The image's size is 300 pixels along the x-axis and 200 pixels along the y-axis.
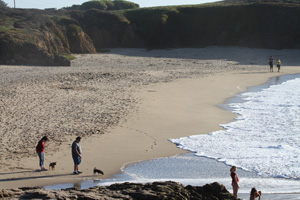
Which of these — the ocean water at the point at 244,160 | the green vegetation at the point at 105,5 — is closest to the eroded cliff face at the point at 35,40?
the ocean water at the point at 244,160

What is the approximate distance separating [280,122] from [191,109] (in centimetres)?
421

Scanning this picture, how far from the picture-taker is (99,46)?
54.9 m

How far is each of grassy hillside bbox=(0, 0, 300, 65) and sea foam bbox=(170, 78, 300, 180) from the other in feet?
99.6

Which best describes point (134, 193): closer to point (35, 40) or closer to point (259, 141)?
point (259, 141)

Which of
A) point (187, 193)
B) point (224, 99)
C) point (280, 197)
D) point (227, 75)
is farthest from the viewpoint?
point (227, 75)

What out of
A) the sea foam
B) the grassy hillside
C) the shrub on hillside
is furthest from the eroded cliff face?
the shrub on hillside

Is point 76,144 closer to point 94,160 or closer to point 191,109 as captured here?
point 94,160

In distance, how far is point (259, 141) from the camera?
1516 cm

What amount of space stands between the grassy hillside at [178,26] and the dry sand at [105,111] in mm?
13300

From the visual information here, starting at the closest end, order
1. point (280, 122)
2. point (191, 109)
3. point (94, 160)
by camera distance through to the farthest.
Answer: point (94, 160)
point (280, 122)
point (191, 109)

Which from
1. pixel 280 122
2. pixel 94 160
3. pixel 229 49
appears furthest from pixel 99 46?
pixel 94 160

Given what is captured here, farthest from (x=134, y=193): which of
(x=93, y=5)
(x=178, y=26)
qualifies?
(x=93, y=5)

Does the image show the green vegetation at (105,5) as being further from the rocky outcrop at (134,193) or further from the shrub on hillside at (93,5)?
the rocky outcrop at (134,193)

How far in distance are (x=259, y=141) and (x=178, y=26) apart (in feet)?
148
